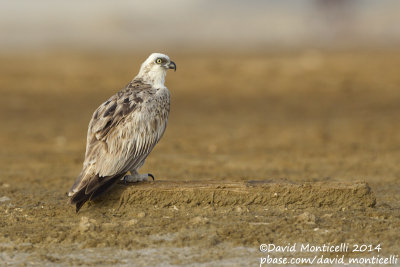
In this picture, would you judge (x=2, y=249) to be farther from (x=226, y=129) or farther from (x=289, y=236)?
(x=226, y=129)

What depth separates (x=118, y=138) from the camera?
22.2ft

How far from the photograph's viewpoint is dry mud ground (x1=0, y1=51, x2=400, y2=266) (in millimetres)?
5883

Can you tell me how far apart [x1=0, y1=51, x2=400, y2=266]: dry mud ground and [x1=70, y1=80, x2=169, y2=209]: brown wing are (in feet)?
0.90

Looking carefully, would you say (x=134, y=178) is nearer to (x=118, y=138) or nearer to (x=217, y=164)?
(x=118, y=138)

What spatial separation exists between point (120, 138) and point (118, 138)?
2 cm

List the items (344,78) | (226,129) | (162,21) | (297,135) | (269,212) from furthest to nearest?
(162,21), (344,78), (226,129), (297,135), (269,212)

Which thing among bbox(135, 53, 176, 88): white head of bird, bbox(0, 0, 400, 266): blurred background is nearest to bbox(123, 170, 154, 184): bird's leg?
bbox(0, 0, 400, 266): blurred background

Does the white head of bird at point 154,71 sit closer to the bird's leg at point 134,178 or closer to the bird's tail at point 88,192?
the bird's leg at point 134,178

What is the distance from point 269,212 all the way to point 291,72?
14.6 m

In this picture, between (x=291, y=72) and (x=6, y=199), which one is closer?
(x=6, y=199)

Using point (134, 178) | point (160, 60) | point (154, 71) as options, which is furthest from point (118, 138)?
point (160, 60)

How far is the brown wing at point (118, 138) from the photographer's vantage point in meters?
6.50

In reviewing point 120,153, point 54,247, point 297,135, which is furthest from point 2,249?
point 297,135

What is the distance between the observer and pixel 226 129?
14.7 metres
